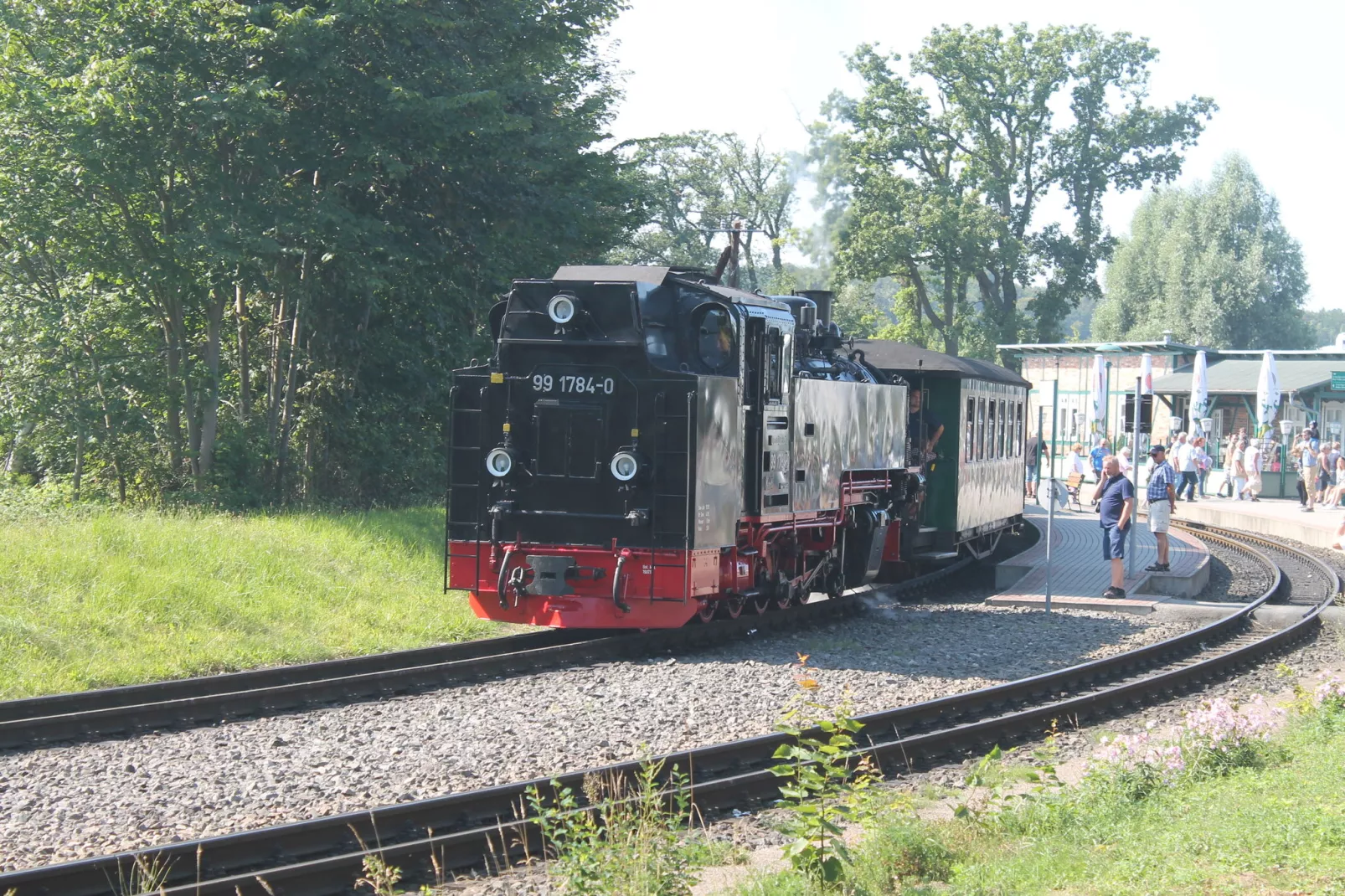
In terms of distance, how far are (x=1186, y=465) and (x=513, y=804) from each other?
102 ft

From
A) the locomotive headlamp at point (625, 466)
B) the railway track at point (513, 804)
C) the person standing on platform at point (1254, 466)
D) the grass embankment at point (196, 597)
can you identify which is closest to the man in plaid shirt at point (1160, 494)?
the railway track at point (513, 804)

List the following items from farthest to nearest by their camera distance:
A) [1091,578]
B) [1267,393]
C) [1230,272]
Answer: [1230,272] < [1267,393] < [1091,578]

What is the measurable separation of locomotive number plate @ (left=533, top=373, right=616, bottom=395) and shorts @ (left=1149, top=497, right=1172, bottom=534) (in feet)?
30.7

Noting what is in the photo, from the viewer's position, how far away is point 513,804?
691cm

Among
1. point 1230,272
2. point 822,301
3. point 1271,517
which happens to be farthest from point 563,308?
point 1230,272

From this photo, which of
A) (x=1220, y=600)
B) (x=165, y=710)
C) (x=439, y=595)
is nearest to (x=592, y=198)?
(x=439, y=595)

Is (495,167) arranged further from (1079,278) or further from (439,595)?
(1079,278)

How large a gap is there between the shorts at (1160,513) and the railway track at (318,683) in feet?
22.4

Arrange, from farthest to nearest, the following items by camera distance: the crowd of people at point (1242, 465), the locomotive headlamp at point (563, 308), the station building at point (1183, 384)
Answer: the station building at point (1183, 384), the crowd of people at point (1242, 465), the locomotive headlamp at point (563, 308)

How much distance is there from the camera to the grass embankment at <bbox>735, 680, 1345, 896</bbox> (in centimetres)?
568

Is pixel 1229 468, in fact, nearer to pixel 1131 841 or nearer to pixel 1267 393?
pixel 1267 393

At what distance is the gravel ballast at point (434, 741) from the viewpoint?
Answer: 694 cm

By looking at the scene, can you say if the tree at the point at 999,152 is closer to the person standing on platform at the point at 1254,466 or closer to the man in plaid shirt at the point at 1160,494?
the person standing on platform at the point at 1254,466

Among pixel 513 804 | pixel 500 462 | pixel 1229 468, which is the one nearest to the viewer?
pixel 513 804
